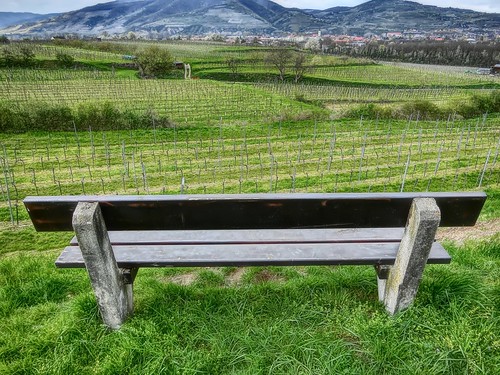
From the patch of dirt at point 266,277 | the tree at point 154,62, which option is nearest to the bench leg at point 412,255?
the patch of dirt at point 266,277

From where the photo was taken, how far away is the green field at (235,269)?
7.03 ft

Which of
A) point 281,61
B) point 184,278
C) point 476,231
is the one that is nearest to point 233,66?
point 281,61

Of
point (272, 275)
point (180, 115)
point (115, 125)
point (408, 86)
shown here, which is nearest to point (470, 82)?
point (408, 86)

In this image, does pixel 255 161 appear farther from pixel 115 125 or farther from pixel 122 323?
pixel 122 323

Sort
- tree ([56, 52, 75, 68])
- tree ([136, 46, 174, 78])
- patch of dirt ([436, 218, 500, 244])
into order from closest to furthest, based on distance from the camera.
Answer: patch of dirt ([436, 218, 500, 244]) < tree ([136, 46, 174, 78]) < tree ([56, 52, 75, 68])

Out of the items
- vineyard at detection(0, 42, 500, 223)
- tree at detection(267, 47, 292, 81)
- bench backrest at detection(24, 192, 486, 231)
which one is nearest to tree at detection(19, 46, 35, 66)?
vineyard at detection(0, 42, 500, 223)

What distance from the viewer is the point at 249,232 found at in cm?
264

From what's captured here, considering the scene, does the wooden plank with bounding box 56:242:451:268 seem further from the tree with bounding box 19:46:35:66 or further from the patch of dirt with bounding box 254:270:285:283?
the tree with bounding box 19:46:35:66

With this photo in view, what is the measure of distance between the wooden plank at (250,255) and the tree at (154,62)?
48.5 metres

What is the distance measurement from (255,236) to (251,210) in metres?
0.38

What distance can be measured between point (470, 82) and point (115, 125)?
50.2 metres

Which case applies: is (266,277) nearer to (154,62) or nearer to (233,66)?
(154,62)

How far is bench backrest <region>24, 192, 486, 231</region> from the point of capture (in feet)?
7.19

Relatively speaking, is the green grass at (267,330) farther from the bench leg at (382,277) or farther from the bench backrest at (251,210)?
the bench backrest at (251,210)
